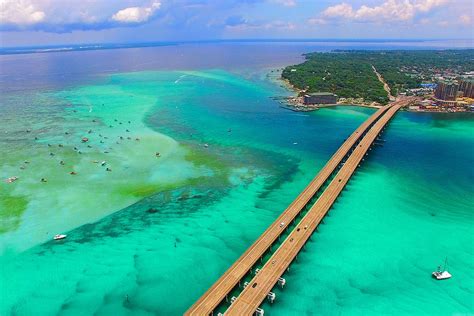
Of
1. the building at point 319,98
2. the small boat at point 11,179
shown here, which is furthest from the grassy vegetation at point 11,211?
the building at point 319,98

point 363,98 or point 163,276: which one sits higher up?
point 363,98

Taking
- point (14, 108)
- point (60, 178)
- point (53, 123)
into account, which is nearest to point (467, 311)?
point (60, 178)

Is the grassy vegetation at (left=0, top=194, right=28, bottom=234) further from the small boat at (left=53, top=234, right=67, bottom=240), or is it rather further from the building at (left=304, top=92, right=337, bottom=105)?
the building at (left=304, top=92, right=337, bottom=105)

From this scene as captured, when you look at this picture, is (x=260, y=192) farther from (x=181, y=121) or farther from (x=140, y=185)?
(x=181, y=121)

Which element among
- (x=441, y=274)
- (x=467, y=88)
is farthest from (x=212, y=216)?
(x=467, y=88)

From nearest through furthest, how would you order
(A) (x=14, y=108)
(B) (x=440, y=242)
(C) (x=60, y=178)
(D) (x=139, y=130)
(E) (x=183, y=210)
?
1. (B) (x=440, y=242)
2. (E) (x=183, y=210)
3. (C) (x=60, y=178)
4. (D) (x=139, y=130)
5. (A) (x=14, y=108)

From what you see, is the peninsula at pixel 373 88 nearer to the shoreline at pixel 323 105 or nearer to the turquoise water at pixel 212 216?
the shoreline at pixel 323 105

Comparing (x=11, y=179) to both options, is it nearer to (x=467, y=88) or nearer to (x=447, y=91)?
(x=447, y=91)
